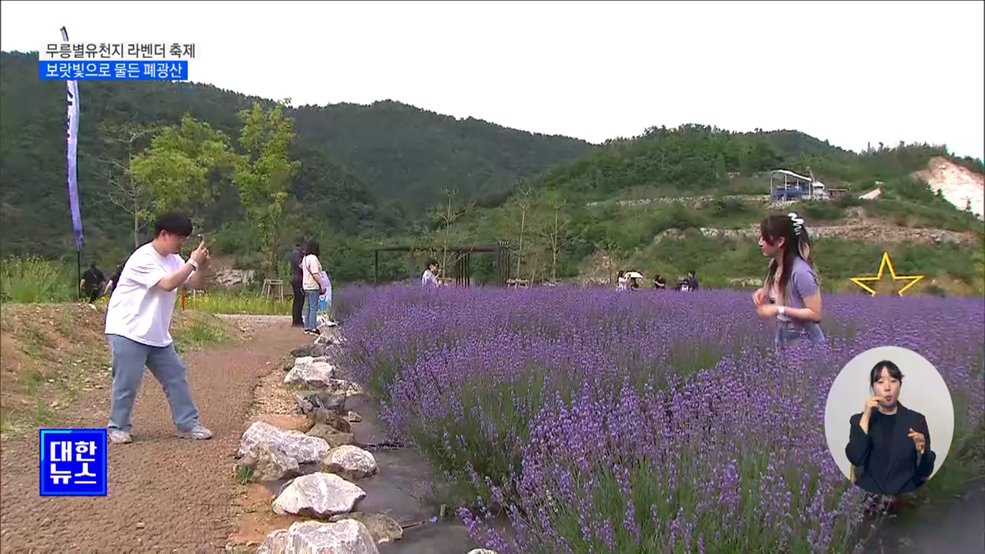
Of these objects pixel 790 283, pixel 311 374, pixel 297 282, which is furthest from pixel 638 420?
pixel 297 282

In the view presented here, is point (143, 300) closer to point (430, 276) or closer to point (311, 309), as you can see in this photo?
point (311, 309)

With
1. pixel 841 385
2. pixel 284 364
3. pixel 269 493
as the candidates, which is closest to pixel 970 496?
pixel 841 385

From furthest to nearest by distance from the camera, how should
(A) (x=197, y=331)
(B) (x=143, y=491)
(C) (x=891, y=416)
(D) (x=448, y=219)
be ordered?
1. (D) (x=448, y=219)
2. (A) (x=197, y=331)
3. (B) (x=143, y=491)
4. (C) (x=891, y=416)

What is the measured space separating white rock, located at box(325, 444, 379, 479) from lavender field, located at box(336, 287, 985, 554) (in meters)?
0.21

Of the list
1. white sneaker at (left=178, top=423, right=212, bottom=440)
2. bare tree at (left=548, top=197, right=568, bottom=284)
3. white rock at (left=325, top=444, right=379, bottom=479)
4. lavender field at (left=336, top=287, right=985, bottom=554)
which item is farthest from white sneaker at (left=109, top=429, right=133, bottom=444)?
bare tree at (left=548, top=197, right=568, bottom=284)

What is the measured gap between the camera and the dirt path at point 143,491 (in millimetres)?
1829

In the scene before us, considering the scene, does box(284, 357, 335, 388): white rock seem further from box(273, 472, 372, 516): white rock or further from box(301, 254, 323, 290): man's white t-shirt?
box(273, 472, 372, 516): white rock

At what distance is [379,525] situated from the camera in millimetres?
2514

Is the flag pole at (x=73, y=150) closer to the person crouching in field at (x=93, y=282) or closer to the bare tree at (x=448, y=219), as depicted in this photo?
the person crouching in field at (x=93, y=282)

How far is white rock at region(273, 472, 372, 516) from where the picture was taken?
2.55m

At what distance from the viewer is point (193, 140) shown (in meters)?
2.57

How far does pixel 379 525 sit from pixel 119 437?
91 cm

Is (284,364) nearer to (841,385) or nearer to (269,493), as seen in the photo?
(269,493)

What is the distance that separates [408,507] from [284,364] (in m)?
2.72
